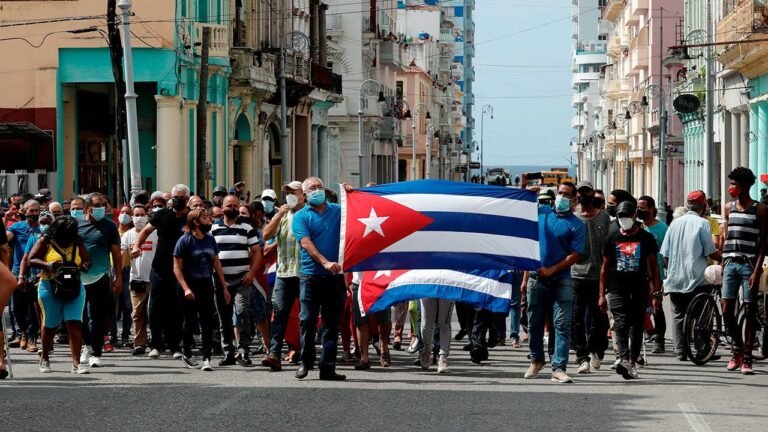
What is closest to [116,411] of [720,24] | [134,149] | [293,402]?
[293,402]

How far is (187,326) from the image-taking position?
669 inches

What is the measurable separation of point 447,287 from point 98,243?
3888 mm

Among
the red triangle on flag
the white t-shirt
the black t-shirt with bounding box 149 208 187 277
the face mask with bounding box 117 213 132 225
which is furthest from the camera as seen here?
the face mask with bounding box 117 213 132 225

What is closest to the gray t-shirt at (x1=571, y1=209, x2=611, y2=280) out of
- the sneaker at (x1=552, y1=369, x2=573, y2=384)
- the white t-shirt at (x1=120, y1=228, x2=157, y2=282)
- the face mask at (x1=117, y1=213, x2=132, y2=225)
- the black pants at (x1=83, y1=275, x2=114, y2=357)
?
the sneaker at (x1=552, y1=369, x2=573, y2=384)

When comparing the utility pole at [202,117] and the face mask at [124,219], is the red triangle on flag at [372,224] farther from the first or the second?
the utility pole at [202,117]

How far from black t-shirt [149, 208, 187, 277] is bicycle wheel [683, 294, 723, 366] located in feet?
18.8

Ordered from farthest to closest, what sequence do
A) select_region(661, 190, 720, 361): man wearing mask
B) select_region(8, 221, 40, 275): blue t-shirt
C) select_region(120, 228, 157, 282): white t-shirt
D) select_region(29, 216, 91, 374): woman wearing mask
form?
select_region(8, 221, 40, 275): blue t-shirt < select_region(120, 228, 157, 282): white t-shirt < select_region(661, 190, 720, 361): man wearing mask < select_region(29, 216, 91, 374): woman wearing mask

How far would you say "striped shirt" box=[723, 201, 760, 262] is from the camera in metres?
16.4

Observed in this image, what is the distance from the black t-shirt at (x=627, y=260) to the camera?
15891 mm

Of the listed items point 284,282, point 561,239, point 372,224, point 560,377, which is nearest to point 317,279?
point 284,282

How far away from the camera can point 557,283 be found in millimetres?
15672

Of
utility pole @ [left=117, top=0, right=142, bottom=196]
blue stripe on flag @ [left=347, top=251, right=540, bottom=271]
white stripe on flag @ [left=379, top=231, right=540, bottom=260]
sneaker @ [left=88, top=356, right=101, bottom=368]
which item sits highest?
utility pole @ [left=117, top=0, right=142, bottom=196]

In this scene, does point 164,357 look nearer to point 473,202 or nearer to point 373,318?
point 373,318

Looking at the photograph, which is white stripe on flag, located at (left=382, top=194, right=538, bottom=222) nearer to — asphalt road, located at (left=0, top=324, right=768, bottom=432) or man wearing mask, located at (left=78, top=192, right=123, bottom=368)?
asphalt road, located at (left=0, top=324, right=768, bottom=432)
